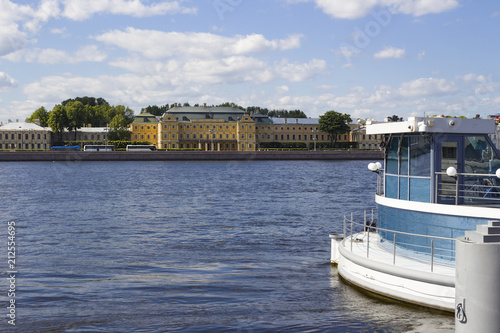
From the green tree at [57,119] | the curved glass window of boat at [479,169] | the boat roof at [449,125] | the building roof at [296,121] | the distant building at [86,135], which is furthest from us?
the building roof at [296,121]

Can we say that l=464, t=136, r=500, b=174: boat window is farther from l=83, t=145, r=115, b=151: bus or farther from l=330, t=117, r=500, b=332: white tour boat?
l=83, t=145, r=115, b=151: bus

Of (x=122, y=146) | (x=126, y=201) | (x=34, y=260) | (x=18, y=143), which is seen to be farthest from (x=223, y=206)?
(x=18, y=143)

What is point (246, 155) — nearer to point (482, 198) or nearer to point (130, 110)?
point (130, 110)

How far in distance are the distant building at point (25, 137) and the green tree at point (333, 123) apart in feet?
256

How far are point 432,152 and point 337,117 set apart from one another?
15406 cm

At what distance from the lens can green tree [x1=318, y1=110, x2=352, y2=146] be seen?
6486 inches

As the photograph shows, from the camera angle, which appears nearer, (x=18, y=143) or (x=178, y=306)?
(x=178, y=306)

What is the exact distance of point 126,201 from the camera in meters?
46.2

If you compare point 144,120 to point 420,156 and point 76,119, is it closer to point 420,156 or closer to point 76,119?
point 76,119

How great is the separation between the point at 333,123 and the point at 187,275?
14906 centimetres

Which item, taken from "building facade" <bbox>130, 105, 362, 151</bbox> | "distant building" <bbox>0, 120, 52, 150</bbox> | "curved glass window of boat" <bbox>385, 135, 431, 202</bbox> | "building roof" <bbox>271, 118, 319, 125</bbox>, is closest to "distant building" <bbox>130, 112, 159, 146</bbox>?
"building facade" <bbox>130, 105, 362, 151</bbox>

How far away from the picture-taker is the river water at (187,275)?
13750 mm

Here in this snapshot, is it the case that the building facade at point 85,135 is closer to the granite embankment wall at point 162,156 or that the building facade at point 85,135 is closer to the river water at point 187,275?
the granite embankment wall at point 162,156

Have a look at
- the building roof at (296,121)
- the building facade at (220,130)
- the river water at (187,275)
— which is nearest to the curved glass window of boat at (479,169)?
the river water at (187,275)
